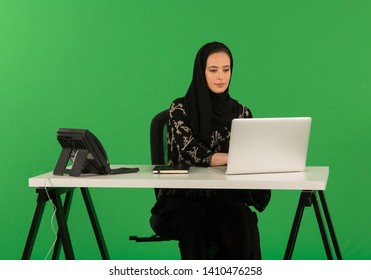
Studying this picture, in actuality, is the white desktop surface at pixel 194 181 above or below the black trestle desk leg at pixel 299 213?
above

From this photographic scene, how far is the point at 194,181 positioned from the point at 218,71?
0.76 m

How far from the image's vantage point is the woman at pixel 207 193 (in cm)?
372

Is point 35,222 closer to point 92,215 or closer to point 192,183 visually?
point 92,215

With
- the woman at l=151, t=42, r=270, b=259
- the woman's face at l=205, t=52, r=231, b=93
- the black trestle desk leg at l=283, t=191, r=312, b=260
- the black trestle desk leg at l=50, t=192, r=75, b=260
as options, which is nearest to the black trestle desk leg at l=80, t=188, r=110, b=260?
the woman at l=151, t=42, r=270, b=259

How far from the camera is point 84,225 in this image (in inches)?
212

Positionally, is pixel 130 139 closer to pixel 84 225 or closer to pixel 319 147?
pixel 84 225

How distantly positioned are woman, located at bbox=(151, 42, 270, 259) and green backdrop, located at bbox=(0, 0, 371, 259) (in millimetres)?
1200

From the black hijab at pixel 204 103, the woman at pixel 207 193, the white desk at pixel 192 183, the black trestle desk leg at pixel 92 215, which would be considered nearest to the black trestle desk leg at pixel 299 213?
the white desk at pixel 192 183

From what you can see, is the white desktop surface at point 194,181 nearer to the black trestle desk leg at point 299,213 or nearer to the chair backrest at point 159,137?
the black trestle desk leg at point 299,213

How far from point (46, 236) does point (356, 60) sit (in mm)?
2340

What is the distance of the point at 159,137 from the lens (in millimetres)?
4121

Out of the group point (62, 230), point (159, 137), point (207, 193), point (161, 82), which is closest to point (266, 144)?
point (207, 193)

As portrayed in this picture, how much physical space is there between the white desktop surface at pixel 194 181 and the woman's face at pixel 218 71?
1.73 ft
